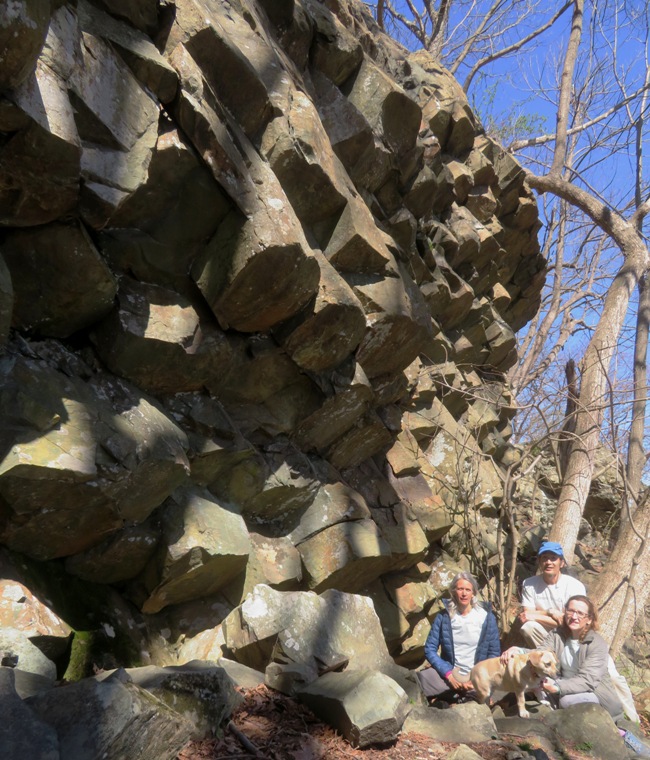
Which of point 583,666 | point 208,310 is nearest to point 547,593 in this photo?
point 583,666

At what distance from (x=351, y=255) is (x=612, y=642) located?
5722 millimetres

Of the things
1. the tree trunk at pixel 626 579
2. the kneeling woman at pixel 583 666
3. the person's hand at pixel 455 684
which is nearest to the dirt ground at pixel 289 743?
the kneeling woman at pixel 583 666

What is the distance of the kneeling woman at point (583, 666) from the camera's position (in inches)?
200

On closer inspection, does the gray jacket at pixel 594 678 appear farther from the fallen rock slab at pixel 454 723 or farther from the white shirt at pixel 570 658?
the fallen rock slab at pixel 454 723

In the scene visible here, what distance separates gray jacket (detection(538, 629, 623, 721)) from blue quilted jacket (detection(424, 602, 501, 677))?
25.4 inches

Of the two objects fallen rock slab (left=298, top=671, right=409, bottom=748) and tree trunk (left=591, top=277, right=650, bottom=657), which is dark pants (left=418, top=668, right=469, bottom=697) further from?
tree trunk (left=591, top=277, right=650, bottom=657)

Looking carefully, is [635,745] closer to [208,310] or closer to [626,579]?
[626,579]

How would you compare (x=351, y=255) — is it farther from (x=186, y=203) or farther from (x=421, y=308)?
(x=186, y=203)

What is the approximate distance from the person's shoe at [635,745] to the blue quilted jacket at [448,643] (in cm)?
117

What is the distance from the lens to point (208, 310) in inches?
208

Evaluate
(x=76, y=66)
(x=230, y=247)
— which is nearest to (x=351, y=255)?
(x=230, y=247)

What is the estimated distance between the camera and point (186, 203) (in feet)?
16.1

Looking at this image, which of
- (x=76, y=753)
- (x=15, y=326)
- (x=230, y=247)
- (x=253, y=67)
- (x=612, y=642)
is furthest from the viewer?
(x=612, y=642)

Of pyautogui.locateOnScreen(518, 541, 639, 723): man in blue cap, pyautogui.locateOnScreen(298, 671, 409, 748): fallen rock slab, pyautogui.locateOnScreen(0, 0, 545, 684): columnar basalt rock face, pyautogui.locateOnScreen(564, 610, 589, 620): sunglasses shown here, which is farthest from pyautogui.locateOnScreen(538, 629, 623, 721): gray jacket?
pyautogui.locateOnScreen(0, 0, 545, 684): columnar basalt rock face
